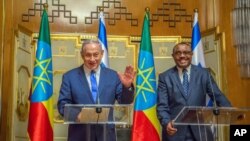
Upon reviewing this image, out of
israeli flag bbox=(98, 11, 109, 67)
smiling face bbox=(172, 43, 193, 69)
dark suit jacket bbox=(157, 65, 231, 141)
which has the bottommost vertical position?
dark suit jacket bbox=(157, 65, 231, 141)

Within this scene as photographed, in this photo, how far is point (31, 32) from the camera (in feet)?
18.3

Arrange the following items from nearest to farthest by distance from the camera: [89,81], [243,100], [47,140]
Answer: [89,81] → [47,140] → [243,100]

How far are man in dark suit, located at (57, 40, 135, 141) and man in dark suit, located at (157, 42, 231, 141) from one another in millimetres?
405

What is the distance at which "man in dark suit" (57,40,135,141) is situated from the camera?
3.90 metres

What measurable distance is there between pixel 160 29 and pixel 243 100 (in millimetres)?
1384

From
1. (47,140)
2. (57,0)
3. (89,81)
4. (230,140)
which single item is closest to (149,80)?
(89,81)

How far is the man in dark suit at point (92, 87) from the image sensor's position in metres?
3.90

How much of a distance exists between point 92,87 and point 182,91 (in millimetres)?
827

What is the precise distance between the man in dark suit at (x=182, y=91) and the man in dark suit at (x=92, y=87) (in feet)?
1.33

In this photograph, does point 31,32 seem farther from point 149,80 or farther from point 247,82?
point 247,82

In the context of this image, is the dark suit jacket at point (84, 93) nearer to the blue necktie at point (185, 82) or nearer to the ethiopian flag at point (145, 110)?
the ethiopian flag at point (145, 110)

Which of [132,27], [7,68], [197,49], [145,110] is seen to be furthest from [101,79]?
[132,27]

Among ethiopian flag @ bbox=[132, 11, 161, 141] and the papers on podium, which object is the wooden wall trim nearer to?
ethiopian flag @ bbox=[132, 11, 161, 141]

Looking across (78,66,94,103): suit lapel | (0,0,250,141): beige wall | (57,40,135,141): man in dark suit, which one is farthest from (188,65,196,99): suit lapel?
(0,0,250,141): beige wall
